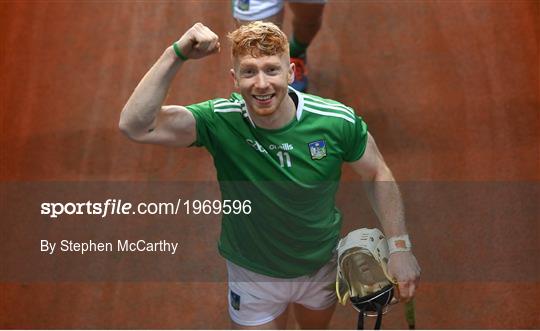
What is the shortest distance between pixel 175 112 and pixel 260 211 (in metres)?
0.50

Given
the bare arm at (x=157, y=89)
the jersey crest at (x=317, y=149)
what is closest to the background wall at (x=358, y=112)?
the jersey crest at (x=317, y=149)

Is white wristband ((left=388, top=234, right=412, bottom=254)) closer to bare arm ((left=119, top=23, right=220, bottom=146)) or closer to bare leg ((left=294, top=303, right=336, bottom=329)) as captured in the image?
bare leg ((left=294, top=303, right=336, bottom=329))

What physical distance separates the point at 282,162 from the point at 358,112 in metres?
2.35

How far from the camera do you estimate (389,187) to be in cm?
356

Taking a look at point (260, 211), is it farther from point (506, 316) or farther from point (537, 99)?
point (537, 99)

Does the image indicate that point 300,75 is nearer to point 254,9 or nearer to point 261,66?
point 254,9

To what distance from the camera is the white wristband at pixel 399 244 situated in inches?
140

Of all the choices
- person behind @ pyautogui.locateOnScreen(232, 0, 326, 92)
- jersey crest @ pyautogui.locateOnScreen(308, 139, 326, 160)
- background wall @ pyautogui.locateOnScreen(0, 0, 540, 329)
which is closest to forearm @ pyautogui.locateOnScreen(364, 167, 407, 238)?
jersey crest @ pyautogui.locateOnScreen(308, 139, 326, 160)

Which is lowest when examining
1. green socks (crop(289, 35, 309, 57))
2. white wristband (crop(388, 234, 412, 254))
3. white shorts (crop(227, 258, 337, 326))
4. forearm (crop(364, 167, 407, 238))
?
white shorts (crop(227, 258, 337, 326))

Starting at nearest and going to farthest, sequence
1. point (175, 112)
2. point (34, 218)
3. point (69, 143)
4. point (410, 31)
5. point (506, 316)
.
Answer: point (175, 112) → point (506, 316) → point (34, 218) → point (69, 143) → point (410, 31)

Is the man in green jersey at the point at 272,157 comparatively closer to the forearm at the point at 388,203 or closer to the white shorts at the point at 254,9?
the forearm at the point at 388,203

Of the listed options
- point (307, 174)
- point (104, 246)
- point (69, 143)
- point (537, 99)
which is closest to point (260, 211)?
point (307, 174)

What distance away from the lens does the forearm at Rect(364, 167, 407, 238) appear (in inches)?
140

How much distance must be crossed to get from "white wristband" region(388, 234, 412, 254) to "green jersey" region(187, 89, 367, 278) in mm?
285
